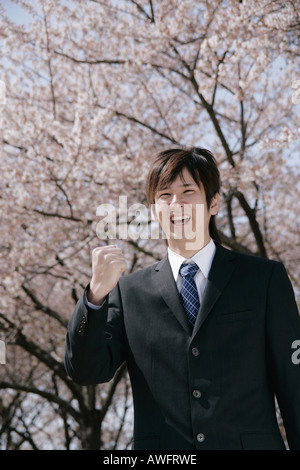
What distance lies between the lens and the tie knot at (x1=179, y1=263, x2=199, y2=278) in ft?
7.61

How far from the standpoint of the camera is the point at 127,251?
9.81 meters

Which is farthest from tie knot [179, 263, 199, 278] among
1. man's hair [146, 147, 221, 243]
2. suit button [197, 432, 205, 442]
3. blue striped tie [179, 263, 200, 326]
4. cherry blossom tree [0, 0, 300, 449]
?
cherry blossom tree [0, 0, 300, 449]

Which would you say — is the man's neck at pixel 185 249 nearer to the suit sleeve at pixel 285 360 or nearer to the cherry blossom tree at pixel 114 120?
the suit sleeve at pixel 285 360

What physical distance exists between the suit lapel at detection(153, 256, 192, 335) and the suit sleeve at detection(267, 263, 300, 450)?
0.35 meters

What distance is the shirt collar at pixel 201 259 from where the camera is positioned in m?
2.34

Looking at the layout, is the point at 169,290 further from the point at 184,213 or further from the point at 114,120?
the point at 114,120

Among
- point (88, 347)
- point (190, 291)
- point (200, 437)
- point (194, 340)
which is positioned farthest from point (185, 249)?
point (200, 437)

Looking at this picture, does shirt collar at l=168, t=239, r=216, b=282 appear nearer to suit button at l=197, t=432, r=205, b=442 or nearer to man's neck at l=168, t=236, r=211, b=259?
man's neck at l=168, t=236, r=211, b=259

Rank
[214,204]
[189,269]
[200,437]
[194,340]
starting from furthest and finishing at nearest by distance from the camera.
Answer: [214,204], [189,269], [194,340], [200,437]

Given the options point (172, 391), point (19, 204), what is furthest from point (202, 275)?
point (19, 204)

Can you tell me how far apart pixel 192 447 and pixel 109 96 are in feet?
25.8

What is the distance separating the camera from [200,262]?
2.34 meters

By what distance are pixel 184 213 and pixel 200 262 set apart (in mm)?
232

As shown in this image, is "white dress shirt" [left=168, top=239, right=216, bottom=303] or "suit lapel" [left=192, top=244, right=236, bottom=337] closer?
"suit lapel" [left=192, top=244, right=236, bottom=337]
